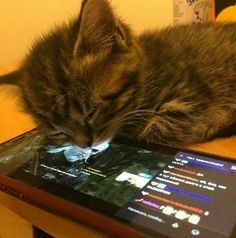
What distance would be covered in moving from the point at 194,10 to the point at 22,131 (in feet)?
2.42

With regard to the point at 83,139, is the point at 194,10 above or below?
above

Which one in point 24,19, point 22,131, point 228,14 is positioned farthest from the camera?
point 24,19

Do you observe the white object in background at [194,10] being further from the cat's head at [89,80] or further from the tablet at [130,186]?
the tablet at [130,186]

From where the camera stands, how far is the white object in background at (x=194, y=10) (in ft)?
4.11

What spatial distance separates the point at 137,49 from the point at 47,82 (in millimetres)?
217

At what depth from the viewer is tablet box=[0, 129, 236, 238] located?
1.75 ft

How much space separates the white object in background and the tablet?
0.69 metres

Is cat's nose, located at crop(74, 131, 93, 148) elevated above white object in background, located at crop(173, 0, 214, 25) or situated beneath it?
situated beneath

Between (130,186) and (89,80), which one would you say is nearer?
(130,186)

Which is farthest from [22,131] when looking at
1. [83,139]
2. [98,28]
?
[98,28]

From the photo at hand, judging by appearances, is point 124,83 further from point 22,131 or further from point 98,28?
point 22,131

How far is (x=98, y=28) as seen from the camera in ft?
2.37

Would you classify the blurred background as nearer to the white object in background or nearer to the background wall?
the background wall

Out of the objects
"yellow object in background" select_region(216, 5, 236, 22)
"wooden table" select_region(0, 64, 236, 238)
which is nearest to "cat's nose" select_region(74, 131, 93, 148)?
"wooden table" select_region(0, 64, 236, 238)
